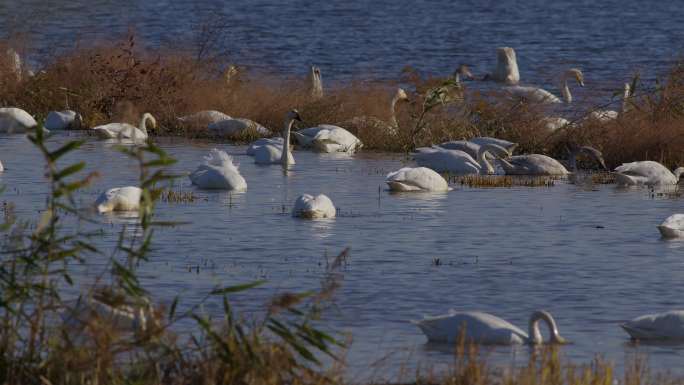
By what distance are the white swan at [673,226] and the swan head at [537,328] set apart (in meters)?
4.80

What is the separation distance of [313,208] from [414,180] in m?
2.73

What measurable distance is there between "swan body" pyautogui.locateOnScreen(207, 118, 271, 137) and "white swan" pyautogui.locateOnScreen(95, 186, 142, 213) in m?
8.64

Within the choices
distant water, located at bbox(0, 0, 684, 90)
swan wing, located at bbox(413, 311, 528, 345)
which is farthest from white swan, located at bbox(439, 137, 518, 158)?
swan wing, located at bbox(413, 311, 528, 345)

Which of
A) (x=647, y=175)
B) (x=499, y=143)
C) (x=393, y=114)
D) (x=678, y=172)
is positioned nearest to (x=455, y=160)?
(x=499, y=143)

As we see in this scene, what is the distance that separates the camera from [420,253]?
40.6 ft

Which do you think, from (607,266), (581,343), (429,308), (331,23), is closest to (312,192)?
(607,266)

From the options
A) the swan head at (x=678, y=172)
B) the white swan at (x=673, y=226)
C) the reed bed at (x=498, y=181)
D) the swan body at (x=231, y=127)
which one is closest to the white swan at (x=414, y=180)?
the reed bed at (x=498, y=181)

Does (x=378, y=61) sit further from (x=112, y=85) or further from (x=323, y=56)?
(x=112, y=85)

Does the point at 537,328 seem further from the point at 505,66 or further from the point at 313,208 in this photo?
the point at 505,66

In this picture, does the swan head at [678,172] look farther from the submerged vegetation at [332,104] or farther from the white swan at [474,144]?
the white swan at [474,144]

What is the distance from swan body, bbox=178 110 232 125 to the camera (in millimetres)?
23297

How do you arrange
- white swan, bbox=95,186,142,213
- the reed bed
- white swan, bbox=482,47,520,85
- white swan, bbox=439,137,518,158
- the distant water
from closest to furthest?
white swan, bbox=95,186,142,213, the reed bed, white swan, bbox=439,137,518,158, white swan, bbox=482,47,520,85, the distant water

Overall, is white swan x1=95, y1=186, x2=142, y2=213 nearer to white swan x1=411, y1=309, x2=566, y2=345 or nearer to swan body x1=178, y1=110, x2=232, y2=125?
white swan x1=411, y1=309, x2=566, y2=345

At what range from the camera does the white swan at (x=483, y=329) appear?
8.55 metres
